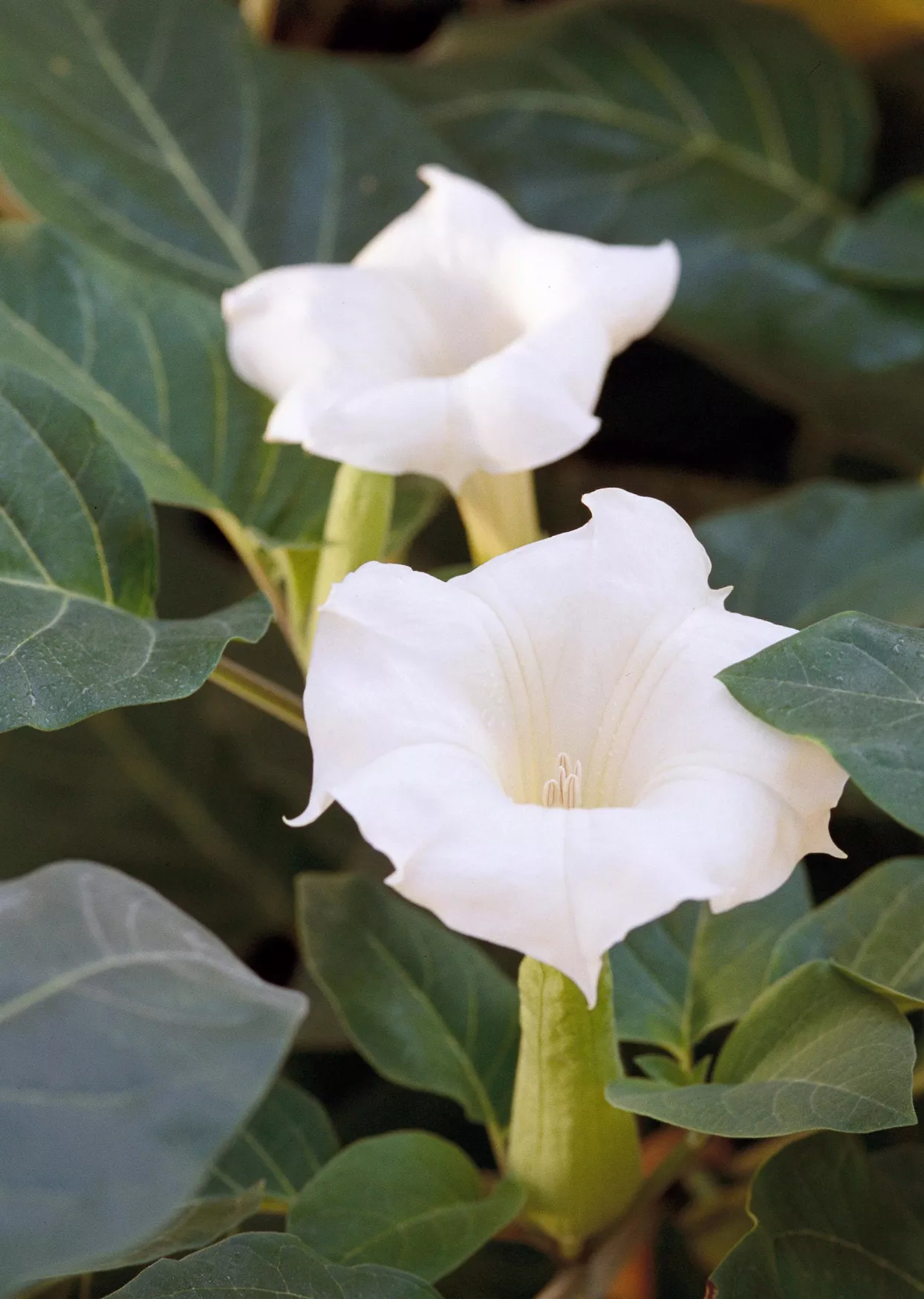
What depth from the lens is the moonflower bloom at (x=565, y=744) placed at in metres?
0.36

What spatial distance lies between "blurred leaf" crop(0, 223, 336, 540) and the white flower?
0.06 m

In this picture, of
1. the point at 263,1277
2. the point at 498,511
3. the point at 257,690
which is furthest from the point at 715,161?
the point at 263,1277

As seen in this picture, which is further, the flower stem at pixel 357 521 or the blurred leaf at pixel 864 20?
the blurred leaf at pixel 864 20

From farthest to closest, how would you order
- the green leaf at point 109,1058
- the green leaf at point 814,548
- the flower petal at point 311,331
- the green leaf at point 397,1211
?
the green leaf at point 814,548
the flower petal at point 311,331
the green leaf at point 397,1211
the green leaf at point 109,1058

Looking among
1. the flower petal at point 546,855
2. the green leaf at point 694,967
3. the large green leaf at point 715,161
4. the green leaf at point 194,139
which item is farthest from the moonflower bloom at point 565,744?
the large green leaf at point 715,161

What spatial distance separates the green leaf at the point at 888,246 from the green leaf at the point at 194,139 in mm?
320

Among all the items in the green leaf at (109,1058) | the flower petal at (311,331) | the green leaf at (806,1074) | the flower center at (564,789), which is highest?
the flower petal at (311,331)

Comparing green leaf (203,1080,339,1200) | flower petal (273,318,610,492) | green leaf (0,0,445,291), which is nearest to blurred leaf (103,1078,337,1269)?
green leaf (203,1080,339,1200)

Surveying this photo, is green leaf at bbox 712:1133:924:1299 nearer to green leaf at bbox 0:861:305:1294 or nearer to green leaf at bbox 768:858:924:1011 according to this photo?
green leaf at bbox 768:858:924:1011

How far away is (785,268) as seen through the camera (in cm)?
97

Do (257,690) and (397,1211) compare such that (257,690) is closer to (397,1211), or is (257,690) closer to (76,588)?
(76,588)

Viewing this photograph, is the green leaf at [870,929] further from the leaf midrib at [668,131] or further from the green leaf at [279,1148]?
the leaf midrib at [668,131]

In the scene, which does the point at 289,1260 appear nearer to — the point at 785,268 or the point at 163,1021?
the point at 163,1021

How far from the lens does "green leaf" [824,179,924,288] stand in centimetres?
90
